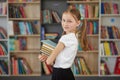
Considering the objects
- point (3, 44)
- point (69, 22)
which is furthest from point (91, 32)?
point (69, 22)

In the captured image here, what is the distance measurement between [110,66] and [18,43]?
2021 millimetres

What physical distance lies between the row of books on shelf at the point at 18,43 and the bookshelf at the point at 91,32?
3.81 feet

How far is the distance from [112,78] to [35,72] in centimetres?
160

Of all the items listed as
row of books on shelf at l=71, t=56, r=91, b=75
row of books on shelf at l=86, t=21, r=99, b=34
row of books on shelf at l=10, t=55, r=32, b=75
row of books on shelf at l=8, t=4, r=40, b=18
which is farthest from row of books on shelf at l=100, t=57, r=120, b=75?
row of books on shelf at l=8, t=4, r=40, b=18

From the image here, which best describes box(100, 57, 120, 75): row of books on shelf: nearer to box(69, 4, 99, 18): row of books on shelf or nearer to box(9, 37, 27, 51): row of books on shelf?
box(69, 4, 99, 18): row of books on shelf

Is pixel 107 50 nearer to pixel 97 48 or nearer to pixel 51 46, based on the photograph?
pixel 97 48

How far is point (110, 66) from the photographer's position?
4910mm

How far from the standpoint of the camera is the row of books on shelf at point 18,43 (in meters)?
4.65

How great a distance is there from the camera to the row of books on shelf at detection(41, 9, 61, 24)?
4.66 meters

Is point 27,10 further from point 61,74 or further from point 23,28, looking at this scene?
point 61,74

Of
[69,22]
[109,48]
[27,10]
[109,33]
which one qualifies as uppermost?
[27,10]

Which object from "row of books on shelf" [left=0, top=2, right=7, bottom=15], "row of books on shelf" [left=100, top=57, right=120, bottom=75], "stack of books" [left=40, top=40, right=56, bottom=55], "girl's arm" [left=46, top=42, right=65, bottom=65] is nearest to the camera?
"girl's arm" [left=46, top=42, right=65, bottom=65]

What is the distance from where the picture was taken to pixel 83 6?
4625 millimetres

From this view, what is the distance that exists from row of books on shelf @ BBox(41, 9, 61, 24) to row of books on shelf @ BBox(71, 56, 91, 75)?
93cm
